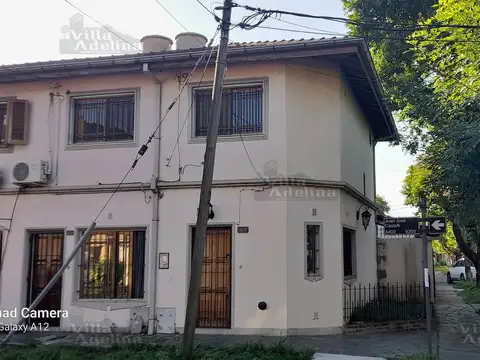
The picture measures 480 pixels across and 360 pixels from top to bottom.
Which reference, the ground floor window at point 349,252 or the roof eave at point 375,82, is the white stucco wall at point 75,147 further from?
the ground floor window at point 349,252

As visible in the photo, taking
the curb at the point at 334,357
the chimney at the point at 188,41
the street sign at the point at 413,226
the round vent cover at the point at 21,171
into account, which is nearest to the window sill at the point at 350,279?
the curb at the point at 334,357

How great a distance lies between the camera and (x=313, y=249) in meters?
11.1

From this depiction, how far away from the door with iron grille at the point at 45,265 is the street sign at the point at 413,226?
303 inches

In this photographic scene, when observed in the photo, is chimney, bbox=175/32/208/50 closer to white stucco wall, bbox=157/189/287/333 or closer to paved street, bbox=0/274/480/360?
white stucco wall, bbox=157/189/287/333

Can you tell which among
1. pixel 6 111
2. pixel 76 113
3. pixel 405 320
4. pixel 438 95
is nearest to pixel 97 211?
pixel 76 113

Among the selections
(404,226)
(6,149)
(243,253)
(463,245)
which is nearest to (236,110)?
(243,253)

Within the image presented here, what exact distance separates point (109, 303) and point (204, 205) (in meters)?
5.04

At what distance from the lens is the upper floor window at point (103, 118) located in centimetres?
1195

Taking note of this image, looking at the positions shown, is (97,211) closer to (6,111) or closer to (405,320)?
(6,111)

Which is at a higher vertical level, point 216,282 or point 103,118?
point 103,118

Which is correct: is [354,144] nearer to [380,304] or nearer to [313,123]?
[313,123]

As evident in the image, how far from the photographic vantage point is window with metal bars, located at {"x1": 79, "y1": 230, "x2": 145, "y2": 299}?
1140 centimetres

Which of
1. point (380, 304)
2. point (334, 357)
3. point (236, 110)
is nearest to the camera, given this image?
point (334, 357)

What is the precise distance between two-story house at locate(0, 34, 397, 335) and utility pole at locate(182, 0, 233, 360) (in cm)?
267
